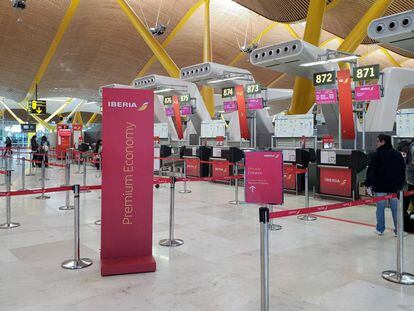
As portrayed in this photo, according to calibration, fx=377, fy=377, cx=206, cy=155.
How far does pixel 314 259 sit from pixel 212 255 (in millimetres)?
1280

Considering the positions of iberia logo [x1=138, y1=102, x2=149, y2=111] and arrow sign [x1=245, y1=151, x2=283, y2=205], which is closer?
iberia logo [x1=138, y1=102, x2=149, y2=111]

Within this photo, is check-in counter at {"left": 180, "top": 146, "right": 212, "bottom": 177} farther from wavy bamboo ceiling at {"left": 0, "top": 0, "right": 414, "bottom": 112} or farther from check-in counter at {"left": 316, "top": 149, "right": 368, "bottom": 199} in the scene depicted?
wavy bamboo ceiling at {"left": 0, "top": 0, "right": 414, "bottom": 112}

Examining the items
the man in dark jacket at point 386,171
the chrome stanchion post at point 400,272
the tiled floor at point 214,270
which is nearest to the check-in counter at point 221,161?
the tiled floor at point 214,270

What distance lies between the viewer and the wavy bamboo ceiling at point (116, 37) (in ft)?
82.3

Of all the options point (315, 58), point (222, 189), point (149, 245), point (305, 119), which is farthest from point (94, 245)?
point (305, 119)

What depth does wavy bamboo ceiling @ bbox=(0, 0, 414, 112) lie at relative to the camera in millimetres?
25078

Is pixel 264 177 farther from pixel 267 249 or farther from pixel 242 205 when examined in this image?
pixel 242 205

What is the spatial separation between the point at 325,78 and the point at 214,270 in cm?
731

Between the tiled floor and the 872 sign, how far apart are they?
4.28 m

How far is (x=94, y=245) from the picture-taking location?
5.31 metres

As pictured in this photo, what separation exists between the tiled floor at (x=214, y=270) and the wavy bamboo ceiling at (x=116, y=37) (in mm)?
19070

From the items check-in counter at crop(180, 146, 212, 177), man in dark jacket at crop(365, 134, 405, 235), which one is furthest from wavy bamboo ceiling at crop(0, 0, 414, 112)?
man in dark jacket at crop(365, 134, 405, 235)

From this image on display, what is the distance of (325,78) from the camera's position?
1001 cm

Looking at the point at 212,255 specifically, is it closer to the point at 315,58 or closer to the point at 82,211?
the point at 82,211
